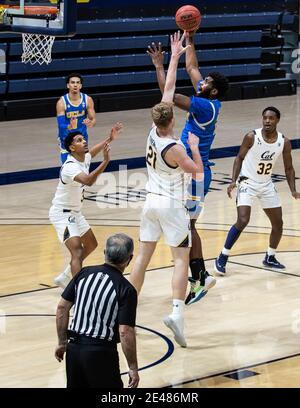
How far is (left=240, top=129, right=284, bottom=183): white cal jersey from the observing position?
11.0 meters

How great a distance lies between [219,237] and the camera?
1230 centimetres

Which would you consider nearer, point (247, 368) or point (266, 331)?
point (247, 368)

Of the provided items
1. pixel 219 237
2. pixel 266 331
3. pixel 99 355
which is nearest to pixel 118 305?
pixel 99 355

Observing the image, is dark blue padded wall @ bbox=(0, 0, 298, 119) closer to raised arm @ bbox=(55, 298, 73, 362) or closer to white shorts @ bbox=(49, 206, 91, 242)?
white shorts @ bbox=(49, 206, 91, 242)

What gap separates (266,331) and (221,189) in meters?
6.08

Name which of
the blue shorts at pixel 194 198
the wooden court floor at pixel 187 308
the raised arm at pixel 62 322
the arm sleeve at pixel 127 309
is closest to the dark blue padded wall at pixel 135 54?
the wooden court floor at pixel 187 308

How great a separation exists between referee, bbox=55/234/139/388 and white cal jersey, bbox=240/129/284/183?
483 centimetres

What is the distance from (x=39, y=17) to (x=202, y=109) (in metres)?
3.10

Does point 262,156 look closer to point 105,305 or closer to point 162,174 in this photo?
point 162,174

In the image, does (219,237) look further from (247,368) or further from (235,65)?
(235,65)

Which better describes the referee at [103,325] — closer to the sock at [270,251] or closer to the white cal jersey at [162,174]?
the white cal jersey at [162,174]

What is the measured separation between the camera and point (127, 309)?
20.6ft

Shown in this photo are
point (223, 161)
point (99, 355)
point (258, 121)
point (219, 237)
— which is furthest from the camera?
point (258, 121)

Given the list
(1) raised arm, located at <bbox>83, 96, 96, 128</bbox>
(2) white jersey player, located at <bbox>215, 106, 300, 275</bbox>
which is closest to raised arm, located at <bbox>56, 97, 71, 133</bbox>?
(1) raised arm, located at <bbox>83, 96, 96, 128</bbox>
